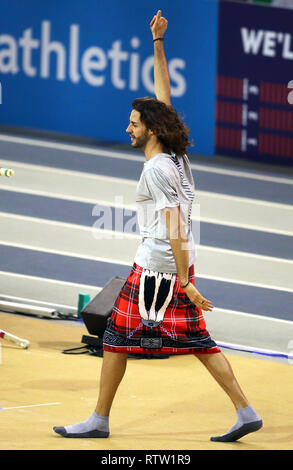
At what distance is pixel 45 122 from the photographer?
15.8 metres

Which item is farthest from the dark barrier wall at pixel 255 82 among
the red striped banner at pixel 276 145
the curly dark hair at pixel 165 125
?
the curly dark hair at pixel 165 125

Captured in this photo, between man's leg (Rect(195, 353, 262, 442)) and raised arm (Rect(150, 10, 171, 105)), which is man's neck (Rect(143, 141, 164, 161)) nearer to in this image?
raised arm (Rect(150, 10, 171, 105))

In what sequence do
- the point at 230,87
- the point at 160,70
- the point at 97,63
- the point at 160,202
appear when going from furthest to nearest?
the point at 97,63, the point at 230,87, the point at 160,70, the point at 160,202

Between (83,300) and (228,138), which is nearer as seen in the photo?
(83,300)

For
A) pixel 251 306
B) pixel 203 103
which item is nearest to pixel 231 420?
pixel 251 306

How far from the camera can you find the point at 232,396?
19.4 feet

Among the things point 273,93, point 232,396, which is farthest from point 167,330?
point 273,93

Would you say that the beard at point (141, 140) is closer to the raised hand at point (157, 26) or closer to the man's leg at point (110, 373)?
the raised hand at point (157, 26)

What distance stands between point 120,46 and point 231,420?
9.30 m

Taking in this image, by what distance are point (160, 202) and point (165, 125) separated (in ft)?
1.40

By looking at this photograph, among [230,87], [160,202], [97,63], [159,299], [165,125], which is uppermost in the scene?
[97,63]

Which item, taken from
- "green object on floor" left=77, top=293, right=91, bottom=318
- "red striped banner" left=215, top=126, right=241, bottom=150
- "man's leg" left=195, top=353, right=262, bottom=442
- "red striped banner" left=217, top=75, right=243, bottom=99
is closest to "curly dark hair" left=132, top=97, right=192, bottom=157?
"man's leg" left=195, top=353, right=262, bottom=442

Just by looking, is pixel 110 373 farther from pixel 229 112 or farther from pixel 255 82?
pixel 229 112

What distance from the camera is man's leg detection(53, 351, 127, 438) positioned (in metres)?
5.88
